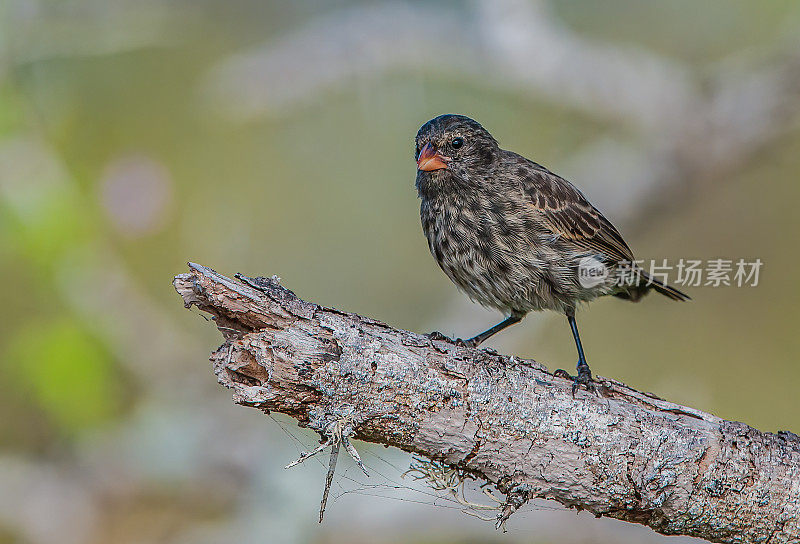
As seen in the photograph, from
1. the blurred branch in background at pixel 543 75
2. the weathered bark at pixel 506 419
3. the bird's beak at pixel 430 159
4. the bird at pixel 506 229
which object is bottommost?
the weathered bark at pixel 506 419

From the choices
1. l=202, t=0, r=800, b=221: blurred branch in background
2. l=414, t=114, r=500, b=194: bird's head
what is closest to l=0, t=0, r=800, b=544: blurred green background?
l=202, t=0, r=800, b=221: blurred branch in background

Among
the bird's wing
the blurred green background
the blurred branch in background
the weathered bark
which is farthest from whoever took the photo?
the blurred branch in background

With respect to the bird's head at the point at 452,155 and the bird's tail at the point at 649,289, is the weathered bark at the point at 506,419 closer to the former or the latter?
the bird's head at the point at 452,155

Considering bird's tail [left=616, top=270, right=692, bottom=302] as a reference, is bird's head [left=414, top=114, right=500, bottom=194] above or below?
above

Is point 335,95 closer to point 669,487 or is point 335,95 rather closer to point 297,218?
point 297,218

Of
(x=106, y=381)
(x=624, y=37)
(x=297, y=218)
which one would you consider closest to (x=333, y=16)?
(x=297, y=218)

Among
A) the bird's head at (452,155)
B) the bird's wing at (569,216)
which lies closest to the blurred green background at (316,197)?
the bird's wing at (569,216)

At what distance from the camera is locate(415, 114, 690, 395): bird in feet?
11.3

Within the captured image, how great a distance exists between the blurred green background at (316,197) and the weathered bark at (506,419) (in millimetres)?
2036

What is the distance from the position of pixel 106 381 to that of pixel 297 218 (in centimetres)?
205

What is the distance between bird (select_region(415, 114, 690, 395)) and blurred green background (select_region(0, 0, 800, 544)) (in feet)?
5.08

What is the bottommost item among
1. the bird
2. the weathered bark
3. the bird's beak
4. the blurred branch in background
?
the weathered bark

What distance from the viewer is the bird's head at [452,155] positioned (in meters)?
3.63

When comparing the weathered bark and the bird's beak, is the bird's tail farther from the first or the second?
the weathered bark
